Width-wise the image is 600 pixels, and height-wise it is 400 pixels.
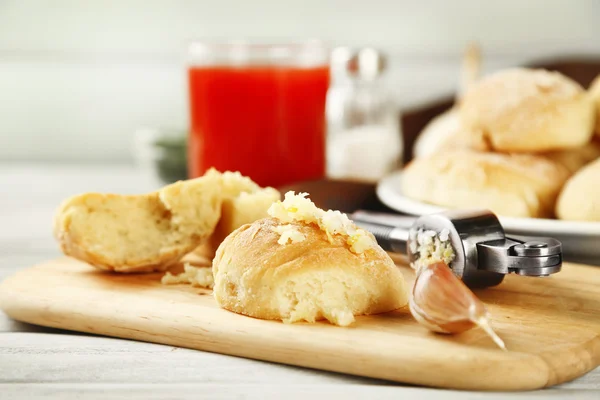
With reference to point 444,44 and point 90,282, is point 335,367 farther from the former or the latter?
point 444,44

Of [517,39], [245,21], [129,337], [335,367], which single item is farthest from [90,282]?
[517,39]

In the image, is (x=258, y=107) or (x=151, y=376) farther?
(x=258, y=107)

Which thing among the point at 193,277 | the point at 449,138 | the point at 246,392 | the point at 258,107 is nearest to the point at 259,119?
the point at 258,107

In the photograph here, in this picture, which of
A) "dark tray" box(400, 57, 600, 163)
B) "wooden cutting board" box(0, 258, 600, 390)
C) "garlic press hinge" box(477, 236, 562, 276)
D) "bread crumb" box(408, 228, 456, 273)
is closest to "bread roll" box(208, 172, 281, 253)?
"wooden cutting board" box(0, 258, 600, 390)

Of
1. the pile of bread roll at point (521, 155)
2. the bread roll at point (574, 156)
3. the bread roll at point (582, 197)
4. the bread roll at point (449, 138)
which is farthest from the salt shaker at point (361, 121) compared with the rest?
→ the bread roll at point (582, 197)

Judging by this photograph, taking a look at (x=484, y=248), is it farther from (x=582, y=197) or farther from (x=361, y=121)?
(x=361, y=121)

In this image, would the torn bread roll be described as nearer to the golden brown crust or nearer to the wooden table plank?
the golden brown crust

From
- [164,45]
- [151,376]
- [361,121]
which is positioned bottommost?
[151,376]
